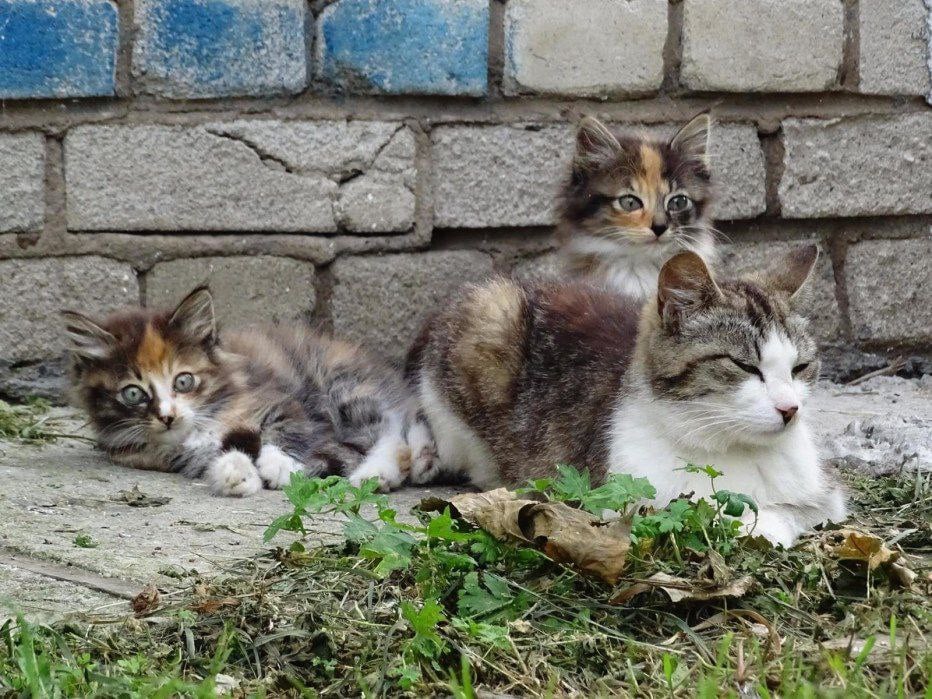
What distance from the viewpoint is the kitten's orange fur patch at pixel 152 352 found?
195 inches

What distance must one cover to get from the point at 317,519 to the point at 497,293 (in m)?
1.35

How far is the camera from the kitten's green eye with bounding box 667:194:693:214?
5.62 metres

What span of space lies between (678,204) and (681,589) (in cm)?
292

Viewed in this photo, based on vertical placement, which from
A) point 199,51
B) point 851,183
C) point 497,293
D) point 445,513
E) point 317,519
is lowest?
point 317,519

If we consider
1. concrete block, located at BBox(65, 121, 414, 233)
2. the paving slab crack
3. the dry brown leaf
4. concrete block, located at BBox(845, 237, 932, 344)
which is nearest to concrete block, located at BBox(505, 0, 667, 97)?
concrete block, located at BBox(65, 121, 414, 233)

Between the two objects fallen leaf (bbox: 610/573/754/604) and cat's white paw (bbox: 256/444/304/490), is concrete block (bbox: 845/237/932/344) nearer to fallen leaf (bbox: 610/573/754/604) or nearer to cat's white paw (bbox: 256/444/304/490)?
cat's white paw (bbox: 256/444/304/490)

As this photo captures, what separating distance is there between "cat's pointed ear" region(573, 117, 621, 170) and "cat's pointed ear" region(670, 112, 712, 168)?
298mm

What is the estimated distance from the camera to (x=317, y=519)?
161 inches

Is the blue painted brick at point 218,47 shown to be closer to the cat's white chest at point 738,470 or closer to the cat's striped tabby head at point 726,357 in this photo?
the cat's striped tabby head at point 726,357

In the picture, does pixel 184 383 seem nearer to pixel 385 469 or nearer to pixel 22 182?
pixel 385 469

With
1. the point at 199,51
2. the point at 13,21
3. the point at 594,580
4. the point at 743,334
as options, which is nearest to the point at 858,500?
the point at 743,334

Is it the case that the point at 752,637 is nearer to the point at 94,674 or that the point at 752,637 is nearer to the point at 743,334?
the point at 743,334

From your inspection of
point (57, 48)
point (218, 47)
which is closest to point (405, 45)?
point (218, 47)

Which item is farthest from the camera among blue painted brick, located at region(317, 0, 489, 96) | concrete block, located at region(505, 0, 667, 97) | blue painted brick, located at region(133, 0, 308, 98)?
concrete block, located at region(505, 0, 667, 97)
